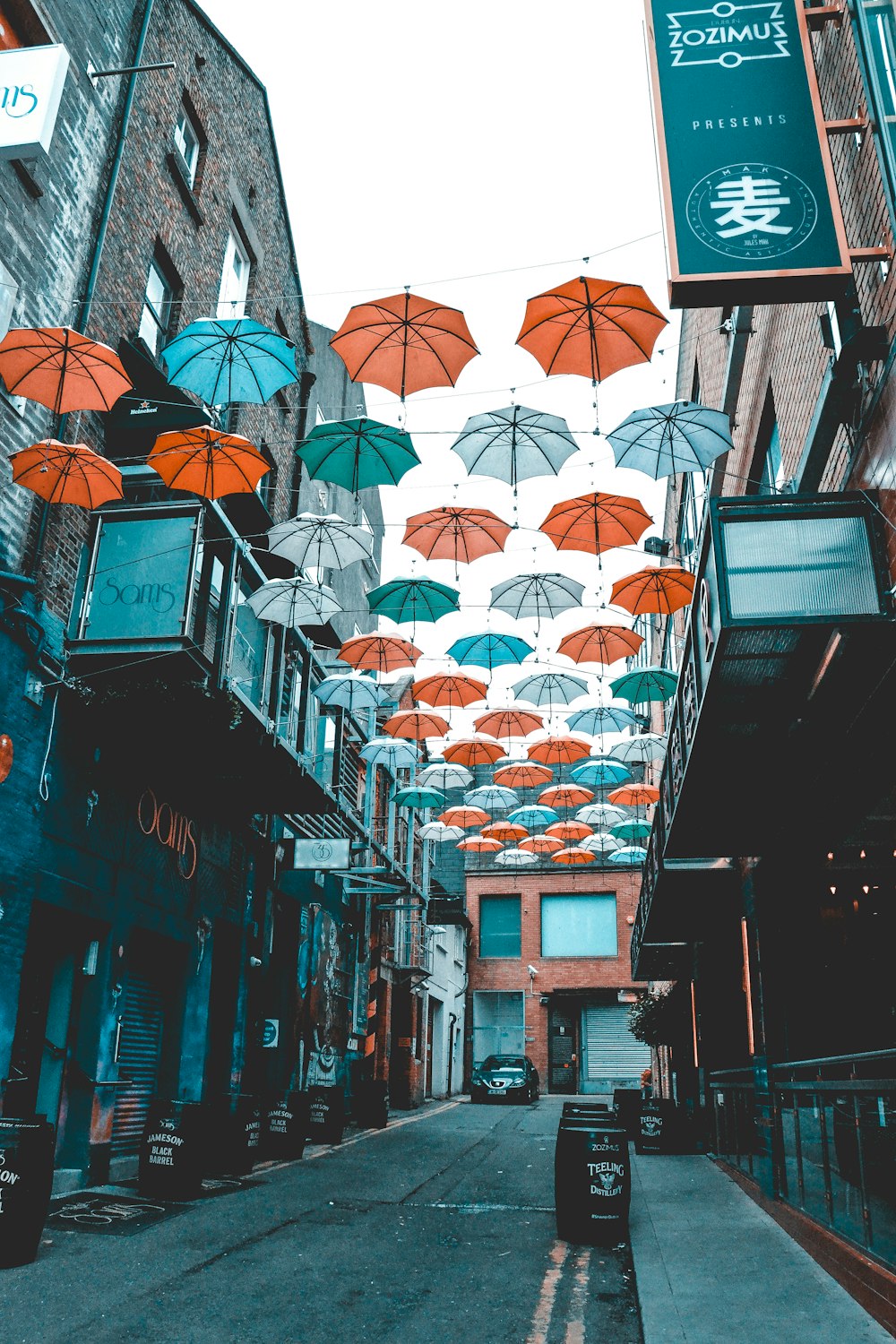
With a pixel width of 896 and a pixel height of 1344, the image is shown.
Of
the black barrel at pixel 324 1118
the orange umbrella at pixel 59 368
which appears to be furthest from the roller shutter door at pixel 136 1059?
the orange umbrella at pixel 59 368

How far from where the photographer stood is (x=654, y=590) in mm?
14859

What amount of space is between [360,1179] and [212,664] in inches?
278

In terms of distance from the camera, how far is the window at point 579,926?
4256cm

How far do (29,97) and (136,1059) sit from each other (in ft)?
37.2

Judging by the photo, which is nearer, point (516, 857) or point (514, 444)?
point (514, 444)

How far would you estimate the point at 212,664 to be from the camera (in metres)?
11.7

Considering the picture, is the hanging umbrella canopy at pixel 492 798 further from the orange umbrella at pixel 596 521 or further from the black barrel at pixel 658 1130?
the orange umbrella at pixel 596 521

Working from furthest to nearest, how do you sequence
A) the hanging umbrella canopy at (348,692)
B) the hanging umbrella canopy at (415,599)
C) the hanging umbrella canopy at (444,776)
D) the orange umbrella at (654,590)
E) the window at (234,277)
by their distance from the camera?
the hanging umbrella canopy at (444,776)
the hanging umbrella canopy at (348,692)
the window at (234,277)
the hanging umbrella canopy at (415,599)
the orange umbrella at (654,590)

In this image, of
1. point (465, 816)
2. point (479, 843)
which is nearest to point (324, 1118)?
point (465, 816)

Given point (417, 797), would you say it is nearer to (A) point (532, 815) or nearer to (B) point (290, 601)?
(A) point (532, 815)

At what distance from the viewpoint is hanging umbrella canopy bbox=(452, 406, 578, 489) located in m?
11.6

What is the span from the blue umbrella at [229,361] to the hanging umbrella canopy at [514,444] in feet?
7.64

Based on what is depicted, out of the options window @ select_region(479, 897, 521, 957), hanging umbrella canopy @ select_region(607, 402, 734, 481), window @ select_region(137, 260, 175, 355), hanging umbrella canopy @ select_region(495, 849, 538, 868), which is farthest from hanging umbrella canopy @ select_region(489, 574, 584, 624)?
window @ select_region(479, 897, 521, 957)

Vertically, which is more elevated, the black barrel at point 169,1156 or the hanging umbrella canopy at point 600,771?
the hanging umbrella canopy at point 600,771
